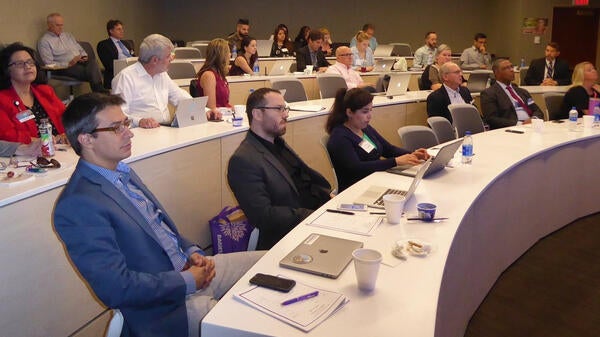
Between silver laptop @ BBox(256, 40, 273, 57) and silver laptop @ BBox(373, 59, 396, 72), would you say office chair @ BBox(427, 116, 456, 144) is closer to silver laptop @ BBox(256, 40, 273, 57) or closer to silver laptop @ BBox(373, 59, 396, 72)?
silver laptop @ BBox(373, 59, 396, 72)

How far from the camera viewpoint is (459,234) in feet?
7.34

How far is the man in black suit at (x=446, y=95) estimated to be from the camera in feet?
16.8

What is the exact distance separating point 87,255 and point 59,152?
144 centimetres

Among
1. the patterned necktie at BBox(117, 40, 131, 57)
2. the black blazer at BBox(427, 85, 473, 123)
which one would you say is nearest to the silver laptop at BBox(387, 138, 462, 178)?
the black blazer at BBox(427, 85, 473, 123)

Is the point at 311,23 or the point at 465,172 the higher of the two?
the point at 311,23

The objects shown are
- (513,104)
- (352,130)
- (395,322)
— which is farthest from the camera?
(513,104)

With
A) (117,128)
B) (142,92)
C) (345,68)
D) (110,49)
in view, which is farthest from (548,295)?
(110,49)

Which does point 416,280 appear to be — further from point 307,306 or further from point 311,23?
point 311,23

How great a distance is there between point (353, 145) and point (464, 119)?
1.81m

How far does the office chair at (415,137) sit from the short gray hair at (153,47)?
5.67 ft

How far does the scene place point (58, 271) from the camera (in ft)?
7.12

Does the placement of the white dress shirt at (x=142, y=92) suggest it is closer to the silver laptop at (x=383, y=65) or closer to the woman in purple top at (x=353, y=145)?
the woman in purple top at (x=353, y=145)

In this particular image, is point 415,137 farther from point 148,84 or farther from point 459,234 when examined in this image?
point 148,84

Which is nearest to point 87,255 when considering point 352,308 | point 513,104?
point 352,308
